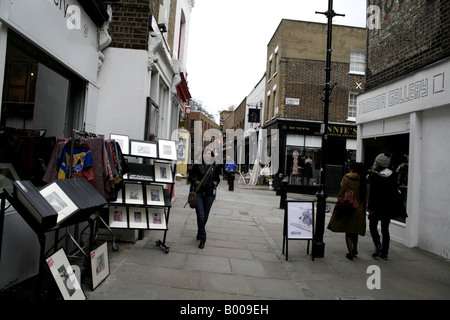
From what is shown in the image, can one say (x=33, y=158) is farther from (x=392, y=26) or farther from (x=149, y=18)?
(x=392, y=26)

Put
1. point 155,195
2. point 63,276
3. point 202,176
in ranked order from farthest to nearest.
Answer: point 202,176, point 155,195, point 63,276

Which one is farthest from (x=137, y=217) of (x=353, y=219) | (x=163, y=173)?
(x=353, y=219)

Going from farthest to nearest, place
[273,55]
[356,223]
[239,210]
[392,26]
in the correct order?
[273,55] → [239,210] → [392,26] → [356,223]

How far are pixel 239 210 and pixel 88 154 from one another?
723 cm

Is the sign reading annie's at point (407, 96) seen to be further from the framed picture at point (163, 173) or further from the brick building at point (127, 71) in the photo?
the brick building at point (127, 71)

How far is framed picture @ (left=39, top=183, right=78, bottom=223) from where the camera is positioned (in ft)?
10.3

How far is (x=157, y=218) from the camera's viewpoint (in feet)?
18.2

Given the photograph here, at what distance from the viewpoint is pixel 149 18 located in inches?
243

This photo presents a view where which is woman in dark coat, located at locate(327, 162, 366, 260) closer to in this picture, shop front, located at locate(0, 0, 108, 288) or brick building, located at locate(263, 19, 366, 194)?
shop front, located at locate(0, 0, 108, 288)

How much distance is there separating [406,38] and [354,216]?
5.02m

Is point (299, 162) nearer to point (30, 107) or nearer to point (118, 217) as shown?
point (118, 217)

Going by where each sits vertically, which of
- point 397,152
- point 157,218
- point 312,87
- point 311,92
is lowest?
point 157,218

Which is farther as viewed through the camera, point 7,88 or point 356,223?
point 356,223
